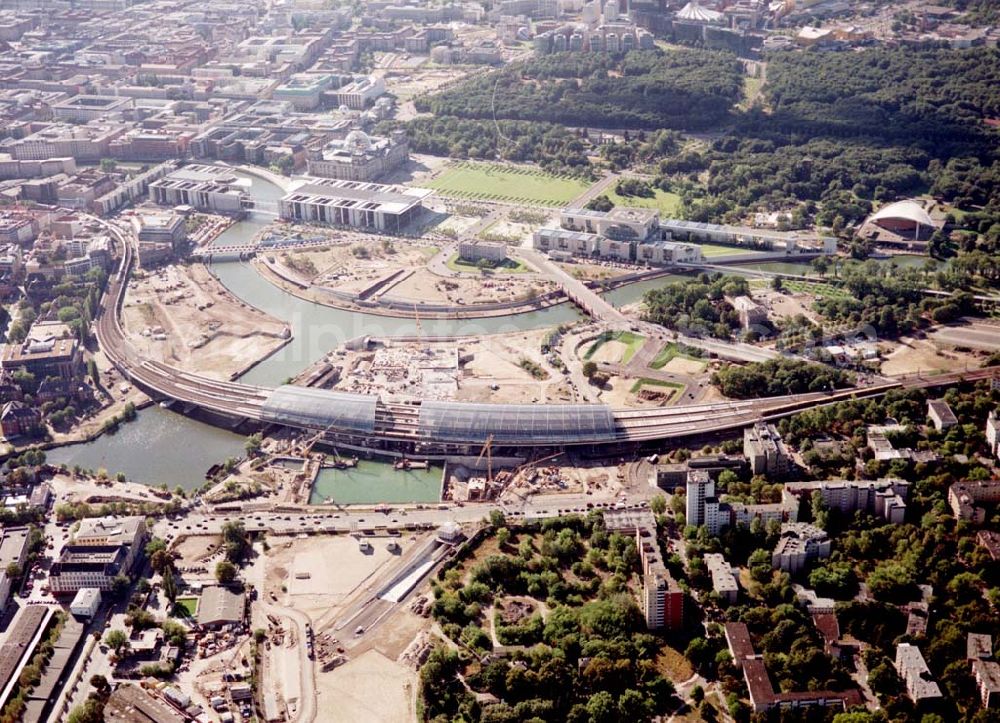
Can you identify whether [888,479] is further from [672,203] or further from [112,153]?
→ [112,153]

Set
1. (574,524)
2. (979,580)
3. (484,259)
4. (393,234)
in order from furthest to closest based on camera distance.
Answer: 1. (393,234)
2. (484,259)
3. (574,524)
4. (979,580)

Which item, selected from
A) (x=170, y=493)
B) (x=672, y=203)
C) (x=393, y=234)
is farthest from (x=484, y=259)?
(x=170, y=493)

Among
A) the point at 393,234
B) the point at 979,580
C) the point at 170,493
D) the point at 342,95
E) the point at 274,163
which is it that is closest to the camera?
the point at 979,580

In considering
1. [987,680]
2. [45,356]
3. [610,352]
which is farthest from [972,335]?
[45,356]

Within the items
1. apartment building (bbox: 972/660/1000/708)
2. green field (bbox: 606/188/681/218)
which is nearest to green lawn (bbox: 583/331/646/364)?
green field (bbox: 606/188/681/218)

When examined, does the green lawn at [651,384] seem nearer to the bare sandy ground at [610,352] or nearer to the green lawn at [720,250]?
the bare sandy ground at [610,352]

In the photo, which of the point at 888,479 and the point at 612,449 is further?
the point at 612,449
